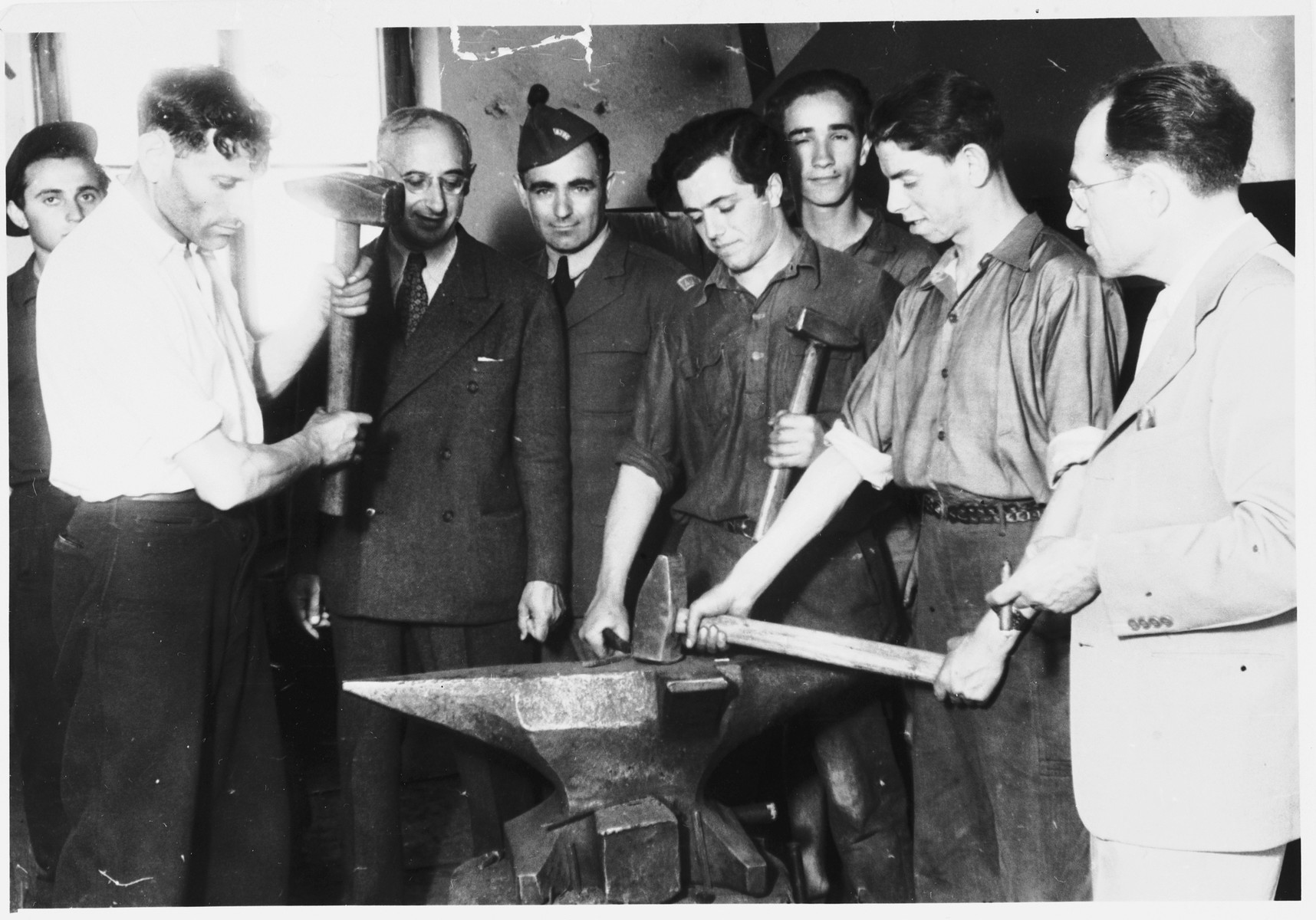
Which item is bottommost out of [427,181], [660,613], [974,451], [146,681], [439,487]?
[146,681]

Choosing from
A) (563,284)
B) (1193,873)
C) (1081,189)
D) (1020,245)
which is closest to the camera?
(1193,873)

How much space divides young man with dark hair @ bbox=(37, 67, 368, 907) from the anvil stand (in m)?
0.47

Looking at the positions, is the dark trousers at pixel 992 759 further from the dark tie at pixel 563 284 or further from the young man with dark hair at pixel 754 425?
the dark tie at pixel 563 284

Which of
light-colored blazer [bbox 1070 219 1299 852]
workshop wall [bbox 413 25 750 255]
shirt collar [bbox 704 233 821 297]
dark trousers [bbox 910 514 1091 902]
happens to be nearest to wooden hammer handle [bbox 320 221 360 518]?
workshop wall [bbox 413 25 750 255]

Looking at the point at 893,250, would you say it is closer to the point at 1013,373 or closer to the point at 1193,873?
the point at 1013,373

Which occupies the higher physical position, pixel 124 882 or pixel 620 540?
pixel 620 540

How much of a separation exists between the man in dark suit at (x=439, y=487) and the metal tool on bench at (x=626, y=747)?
452 millimetres

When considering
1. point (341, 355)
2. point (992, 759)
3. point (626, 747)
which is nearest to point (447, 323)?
point (341, 355)

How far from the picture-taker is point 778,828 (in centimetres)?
328

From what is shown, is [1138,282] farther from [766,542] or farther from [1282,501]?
[766,542]

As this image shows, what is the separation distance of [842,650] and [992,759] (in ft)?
1.43

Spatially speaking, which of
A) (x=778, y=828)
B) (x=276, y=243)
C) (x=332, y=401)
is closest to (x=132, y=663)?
(x=332, y=401)

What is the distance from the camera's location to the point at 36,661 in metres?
2.88

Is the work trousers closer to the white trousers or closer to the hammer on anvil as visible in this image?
the white trousers
